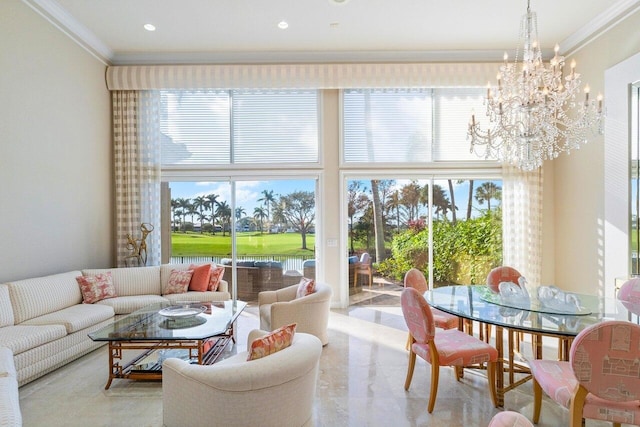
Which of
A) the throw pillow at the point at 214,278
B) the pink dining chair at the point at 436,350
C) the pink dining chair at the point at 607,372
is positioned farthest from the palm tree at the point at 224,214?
the pink dining chair at the point at 607,372

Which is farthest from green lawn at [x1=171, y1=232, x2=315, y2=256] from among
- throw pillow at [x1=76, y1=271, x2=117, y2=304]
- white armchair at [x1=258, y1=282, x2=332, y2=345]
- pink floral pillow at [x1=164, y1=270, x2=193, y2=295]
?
white armchair at [x1=258, y1=282, x2=332, y2=345]

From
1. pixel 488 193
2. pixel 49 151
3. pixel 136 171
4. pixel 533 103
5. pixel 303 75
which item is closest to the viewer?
pixel 533 103

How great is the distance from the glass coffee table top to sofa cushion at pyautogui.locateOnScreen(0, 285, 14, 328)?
94cm

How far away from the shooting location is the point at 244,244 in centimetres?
582

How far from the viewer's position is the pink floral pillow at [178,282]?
490 cm

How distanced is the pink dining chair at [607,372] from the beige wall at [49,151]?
16.1 feet

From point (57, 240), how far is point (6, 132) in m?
1.37

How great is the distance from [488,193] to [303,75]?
3.44 metres

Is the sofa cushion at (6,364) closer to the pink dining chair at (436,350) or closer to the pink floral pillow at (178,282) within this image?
the pink floral pillow at (178,282)

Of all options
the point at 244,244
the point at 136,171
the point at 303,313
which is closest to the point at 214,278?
the point at 244,244

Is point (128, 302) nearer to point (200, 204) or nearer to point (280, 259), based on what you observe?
point (200, 204)

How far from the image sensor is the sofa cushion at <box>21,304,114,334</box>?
11.6 ft

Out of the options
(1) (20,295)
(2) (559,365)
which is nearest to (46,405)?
(1) (20,295)

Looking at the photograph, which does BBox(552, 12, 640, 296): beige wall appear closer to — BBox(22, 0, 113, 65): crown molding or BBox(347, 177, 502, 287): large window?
BBox(347, 177, 502, 287): large window
